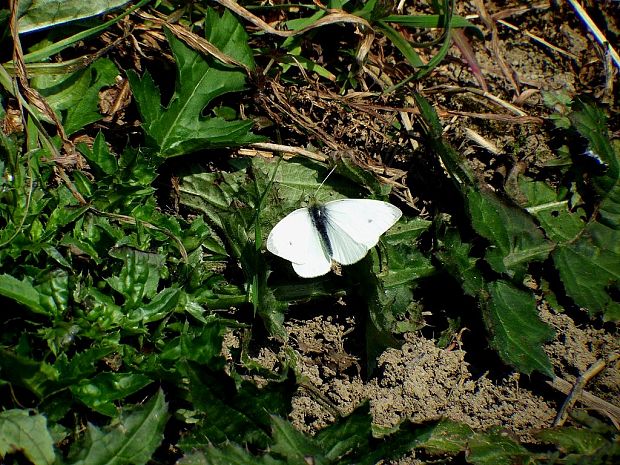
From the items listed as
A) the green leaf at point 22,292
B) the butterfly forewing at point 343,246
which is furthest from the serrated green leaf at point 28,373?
the butterfly forewing at point 343,246

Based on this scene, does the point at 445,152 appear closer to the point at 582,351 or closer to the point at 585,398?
the point at 582,351

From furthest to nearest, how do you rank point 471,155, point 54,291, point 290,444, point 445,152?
point 471,155 < point 445,152 < point 54,291 < point 290,444

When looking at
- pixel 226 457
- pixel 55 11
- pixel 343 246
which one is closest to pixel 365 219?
pixel 343 246

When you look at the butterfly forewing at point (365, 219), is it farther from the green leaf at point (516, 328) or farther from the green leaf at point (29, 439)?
the green leaf at point (29, 439)

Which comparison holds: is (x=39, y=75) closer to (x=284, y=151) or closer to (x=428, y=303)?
(x=284, y=151)

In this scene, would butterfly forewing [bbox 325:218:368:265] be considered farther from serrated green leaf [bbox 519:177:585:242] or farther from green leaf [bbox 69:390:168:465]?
serrated green leaf [bbox 519:177:585:242]
